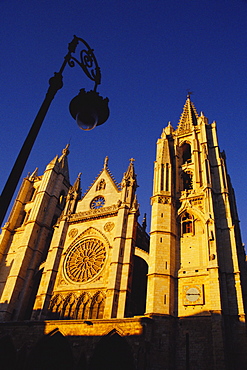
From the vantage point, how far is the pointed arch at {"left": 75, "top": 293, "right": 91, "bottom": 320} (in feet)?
65.4

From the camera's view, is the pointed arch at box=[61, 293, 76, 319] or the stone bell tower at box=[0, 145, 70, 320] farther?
the stone bell tower at box=[0, 145, 70, 320]

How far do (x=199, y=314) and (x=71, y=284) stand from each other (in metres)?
9.74

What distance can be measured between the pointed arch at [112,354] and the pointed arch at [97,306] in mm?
2888

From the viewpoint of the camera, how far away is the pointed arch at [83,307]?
1992 cm

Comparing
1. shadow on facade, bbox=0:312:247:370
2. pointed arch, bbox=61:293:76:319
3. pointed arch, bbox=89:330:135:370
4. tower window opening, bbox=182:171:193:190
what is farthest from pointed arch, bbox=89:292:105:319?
tower window opening, bbox=182:171:193:190

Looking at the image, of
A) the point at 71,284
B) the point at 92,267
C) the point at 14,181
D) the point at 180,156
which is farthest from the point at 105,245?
the point at 14,181

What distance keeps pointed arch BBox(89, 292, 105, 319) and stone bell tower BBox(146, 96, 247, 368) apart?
358 cm

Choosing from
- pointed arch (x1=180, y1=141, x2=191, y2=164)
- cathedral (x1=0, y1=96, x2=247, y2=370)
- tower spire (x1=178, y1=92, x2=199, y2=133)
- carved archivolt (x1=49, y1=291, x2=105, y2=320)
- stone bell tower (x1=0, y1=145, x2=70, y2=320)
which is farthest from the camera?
tower spire (x1=178, y1=92, x2=199, y2=133)

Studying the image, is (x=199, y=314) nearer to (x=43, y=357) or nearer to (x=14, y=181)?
(x=43, y=357)

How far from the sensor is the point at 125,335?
16047 mm

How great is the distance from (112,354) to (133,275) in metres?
6.49

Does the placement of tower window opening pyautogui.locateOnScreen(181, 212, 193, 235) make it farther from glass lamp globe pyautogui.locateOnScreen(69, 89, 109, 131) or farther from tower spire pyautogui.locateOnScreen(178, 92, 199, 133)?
glass lamp globe pyautogui.locateOnScreen(69, 89, 109, 131)

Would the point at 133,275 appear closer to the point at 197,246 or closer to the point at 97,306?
the point at 97,306

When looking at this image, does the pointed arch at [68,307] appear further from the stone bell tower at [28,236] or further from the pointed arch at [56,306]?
the stone bell tower at [28,236]
